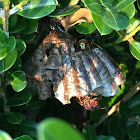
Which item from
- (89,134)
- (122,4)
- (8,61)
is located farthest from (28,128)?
(122,4)

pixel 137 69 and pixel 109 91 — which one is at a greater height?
pixel 109 91

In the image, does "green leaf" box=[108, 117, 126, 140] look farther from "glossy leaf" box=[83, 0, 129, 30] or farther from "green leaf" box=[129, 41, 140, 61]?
"glossy leaf" box=[83, 0, 129, 30]

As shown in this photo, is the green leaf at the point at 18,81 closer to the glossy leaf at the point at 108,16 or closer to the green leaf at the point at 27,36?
the green leaf at the point at 27,36

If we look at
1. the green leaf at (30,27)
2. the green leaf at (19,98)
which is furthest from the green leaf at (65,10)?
the green leaf at (19,98)

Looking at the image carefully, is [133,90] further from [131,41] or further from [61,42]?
[61,42]

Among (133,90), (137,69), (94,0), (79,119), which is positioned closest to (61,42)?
(94,0)
